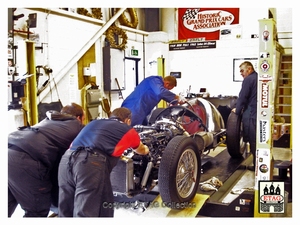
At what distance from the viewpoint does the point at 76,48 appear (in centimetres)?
397

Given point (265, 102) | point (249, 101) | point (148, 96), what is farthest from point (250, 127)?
point (148, 96)

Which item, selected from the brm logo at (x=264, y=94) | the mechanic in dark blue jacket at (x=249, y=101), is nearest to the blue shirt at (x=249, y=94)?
the mechanic in dark blue jacket at (x=249, y=101)

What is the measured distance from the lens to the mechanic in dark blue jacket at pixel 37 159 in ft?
9.71

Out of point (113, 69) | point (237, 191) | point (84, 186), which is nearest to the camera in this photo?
point (84, 186)

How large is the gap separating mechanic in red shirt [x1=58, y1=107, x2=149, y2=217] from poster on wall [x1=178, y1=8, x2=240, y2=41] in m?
1.06

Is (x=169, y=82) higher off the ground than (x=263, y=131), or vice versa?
(x=169, y=82)

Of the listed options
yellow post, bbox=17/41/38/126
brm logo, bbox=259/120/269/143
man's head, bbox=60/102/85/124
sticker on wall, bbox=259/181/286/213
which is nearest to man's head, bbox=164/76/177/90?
man's head, bbox=60/102/85/124

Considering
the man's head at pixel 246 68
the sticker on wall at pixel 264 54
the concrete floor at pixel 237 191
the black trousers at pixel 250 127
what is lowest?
the concrete floor at pixel 237 191

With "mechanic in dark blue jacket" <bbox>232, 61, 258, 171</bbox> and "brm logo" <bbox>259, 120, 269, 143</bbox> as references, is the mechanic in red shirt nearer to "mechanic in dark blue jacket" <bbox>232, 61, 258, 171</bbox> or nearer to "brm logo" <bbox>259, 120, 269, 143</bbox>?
"brm logo" <bbox>259, 120, 269, 143</bbox>

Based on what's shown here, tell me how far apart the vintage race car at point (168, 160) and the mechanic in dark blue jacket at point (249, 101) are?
53 centimetres

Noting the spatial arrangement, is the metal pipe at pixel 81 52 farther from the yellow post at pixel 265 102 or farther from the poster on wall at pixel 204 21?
the yellow post at pixel 265 102

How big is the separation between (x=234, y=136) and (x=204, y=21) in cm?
169

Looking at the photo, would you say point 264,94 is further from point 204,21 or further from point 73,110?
point 73,110

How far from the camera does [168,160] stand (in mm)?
3156
